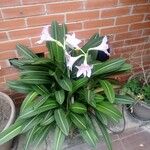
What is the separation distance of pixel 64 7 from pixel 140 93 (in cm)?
95

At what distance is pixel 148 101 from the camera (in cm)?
200

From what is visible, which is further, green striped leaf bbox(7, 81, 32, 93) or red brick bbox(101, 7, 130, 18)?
red brick bbox(101, 7, 130, 18)

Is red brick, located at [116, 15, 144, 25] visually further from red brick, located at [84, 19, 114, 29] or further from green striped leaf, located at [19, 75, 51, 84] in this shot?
green striped leaf, located at [19, 75, 51, 84]

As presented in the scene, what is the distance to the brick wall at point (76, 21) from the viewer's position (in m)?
1.68

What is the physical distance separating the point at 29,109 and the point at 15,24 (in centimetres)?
62

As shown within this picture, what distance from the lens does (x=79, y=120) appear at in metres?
1.62

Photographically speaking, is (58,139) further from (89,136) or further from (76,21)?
(76,21)

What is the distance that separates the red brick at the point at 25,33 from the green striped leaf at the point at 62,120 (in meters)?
0.61

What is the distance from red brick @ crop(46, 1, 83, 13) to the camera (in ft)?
5.62

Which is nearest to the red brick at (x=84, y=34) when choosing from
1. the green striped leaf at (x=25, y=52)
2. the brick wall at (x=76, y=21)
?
the brick wall at (x=76, y=21)

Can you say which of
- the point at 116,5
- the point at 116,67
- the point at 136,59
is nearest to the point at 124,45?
the point at 136,59

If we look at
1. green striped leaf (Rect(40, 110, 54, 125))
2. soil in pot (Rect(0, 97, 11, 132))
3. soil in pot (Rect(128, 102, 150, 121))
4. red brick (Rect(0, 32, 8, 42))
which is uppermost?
red brick (Rect(0, 32, 8, 42))

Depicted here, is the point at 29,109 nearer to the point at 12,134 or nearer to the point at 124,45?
the point at 12,134

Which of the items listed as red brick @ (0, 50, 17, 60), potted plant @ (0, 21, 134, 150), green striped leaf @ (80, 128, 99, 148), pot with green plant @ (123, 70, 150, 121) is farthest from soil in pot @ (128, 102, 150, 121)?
red brick @ (0, 50, 17, 60)
